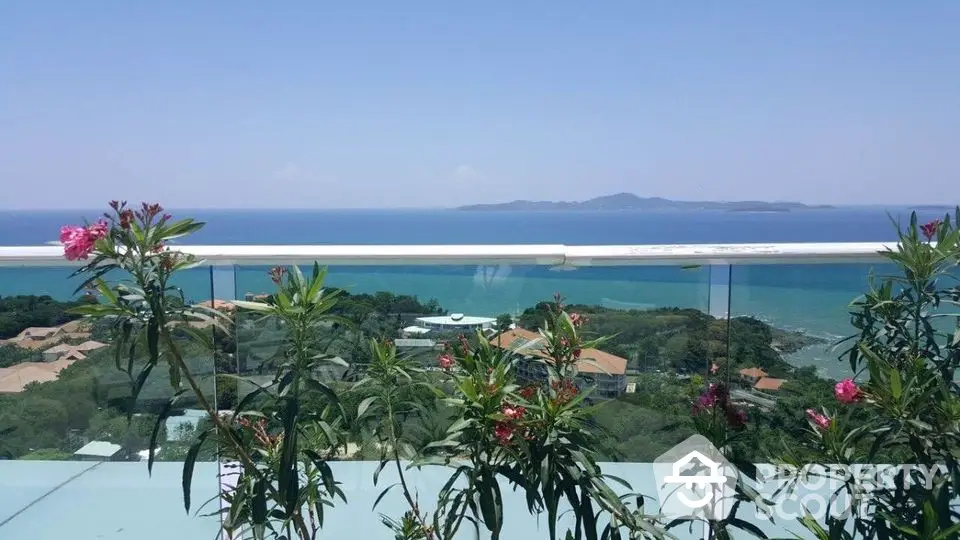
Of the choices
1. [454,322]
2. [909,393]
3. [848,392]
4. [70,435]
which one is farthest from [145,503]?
[909,393]

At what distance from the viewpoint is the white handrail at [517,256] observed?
2260mm

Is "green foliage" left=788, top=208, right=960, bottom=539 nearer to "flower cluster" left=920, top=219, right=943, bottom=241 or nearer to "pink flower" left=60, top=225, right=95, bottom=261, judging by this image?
"flower cluster" left=920, top=219, right=943, bottom=241

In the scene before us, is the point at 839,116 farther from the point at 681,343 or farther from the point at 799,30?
the point at 681,343

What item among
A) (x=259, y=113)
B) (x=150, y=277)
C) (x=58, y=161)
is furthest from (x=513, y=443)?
(x=58, y=161)

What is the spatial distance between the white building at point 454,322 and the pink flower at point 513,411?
60 cm

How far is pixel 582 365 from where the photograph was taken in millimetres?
2094

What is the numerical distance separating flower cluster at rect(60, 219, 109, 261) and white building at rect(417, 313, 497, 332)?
1011mm

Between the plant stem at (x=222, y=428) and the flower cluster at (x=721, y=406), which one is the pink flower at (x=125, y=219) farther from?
the flower cluster at (x=721, y=406)

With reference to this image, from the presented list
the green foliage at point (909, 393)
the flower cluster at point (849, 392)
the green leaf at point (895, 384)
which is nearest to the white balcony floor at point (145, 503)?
the green foliage at point (909, 393)

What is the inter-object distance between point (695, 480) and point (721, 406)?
24 centimetres

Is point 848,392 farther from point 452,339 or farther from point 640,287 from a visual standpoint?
point 452,339

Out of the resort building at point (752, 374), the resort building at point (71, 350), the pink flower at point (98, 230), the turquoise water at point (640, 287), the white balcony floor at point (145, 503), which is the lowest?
the white balcony floor at point (145, 503)

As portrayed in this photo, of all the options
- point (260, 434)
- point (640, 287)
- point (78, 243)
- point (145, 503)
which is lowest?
point (145, 503)

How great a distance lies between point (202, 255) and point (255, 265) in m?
0.18
